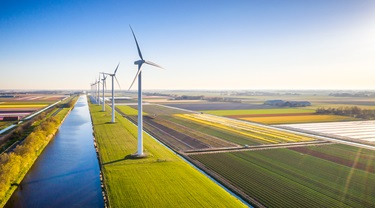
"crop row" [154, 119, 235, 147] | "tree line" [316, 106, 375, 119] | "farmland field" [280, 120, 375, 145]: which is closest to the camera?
"crop row" [154, 119, 235, 147]

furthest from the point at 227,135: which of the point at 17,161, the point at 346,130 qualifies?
the point at 17,161

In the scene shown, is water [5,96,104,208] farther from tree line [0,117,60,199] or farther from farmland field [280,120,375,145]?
farmland field [280,120,375,145]

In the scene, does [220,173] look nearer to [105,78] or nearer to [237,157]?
[237,157]

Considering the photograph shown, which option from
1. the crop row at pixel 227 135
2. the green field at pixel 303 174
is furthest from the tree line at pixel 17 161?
the crop row at pixel 227 135

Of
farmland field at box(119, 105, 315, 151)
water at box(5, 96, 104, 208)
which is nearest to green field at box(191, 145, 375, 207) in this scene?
farmland field at box(119, 105, 315, 151)

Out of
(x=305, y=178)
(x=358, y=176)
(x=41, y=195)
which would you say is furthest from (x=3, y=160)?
(x=358, y=176)

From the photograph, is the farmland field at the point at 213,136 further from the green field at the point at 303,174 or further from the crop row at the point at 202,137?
the green field at the point at 303,174

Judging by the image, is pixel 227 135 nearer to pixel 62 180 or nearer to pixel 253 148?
pixel 253 148
